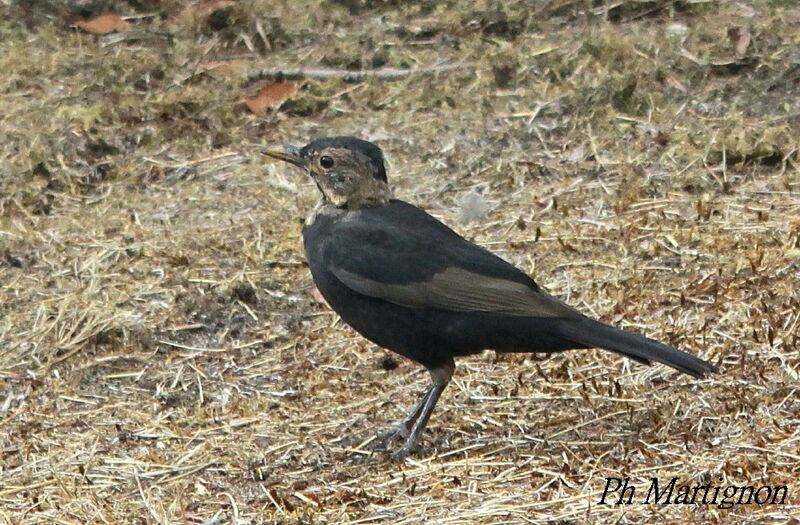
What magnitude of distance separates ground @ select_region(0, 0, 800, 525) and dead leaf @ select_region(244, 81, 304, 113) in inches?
3.8

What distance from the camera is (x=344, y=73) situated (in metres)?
8.56

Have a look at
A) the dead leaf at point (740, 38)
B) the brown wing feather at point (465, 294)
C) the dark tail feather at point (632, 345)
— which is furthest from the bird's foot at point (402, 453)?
the dead leaf at point (740, 38)

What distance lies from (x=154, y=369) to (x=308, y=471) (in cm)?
126

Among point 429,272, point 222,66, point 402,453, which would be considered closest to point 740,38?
point 222,66

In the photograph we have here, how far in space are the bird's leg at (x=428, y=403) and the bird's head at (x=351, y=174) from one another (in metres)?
0.84

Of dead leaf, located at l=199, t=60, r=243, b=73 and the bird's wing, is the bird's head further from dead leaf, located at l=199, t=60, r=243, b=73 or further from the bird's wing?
dead leaf, located at l=199, t=60, r=243, b=73

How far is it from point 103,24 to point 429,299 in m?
5.09

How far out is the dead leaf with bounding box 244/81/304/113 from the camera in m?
8.30

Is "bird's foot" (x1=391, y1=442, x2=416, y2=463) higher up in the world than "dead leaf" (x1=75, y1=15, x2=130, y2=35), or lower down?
lower down

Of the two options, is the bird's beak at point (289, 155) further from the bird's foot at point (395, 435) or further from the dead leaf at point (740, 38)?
the dead leaf at point (740, 38)

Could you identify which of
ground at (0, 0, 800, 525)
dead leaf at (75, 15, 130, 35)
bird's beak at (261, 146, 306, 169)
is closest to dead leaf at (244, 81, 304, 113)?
ground at (0, 0, 800, 525)

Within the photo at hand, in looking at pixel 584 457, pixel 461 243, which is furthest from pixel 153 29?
pixel 584 457

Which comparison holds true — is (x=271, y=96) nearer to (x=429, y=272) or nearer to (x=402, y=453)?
(x=429, y=272)

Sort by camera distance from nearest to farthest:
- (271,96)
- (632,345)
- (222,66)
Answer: (632,345), (271,96), (222,66)
